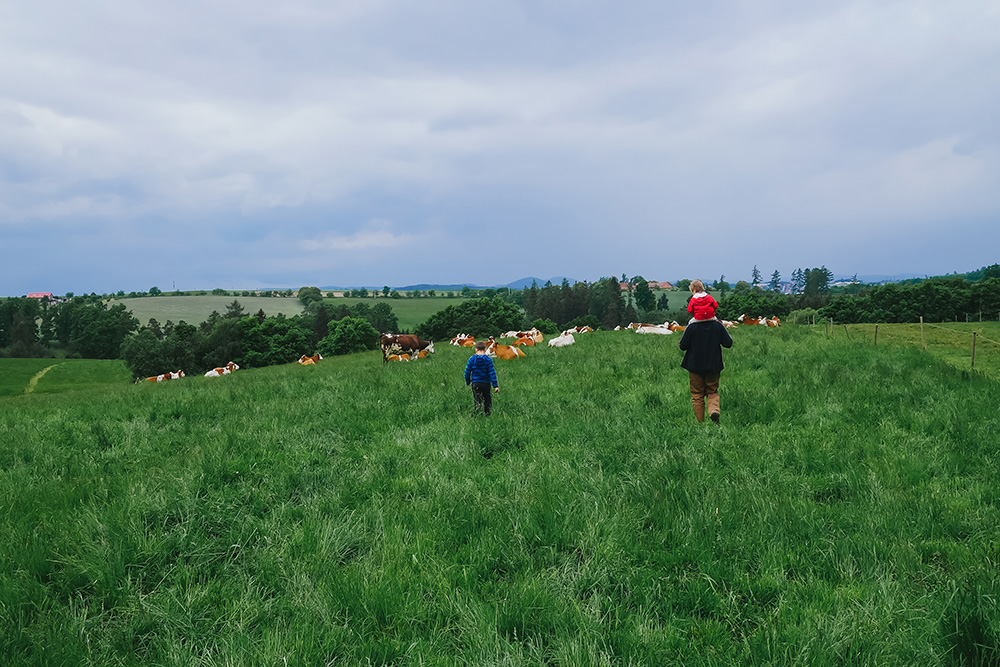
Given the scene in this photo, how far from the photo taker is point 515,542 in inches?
156

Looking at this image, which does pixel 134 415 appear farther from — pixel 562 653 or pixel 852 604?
pixel 852 604

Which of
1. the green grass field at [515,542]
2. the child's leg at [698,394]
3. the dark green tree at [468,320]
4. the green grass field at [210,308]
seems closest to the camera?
the green grass field at [515,542]

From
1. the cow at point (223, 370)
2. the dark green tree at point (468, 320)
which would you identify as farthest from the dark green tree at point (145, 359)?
the cow at point (223, 370)

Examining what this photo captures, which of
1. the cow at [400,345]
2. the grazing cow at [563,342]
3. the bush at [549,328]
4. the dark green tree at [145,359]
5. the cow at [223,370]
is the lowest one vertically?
the dark green tree at [145,359]

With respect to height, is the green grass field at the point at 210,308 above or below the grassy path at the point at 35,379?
above

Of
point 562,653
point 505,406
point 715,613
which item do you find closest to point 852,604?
point 715,613

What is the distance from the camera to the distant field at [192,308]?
13262 cm

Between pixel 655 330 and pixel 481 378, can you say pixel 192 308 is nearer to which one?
pixel 655 330

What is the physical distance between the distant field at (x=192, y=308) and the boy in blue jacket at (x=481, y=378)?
420 ft

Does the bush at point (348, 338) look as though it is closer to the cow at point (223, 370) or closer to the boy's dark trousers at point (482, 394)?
the cow at point (223, 370)

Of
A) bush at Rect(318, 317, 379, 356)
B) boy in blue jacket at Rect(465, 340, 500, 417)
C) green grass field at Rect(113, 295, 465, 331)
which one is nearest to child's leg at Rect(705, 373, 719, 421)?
boy in blue jacket at Rect(465, 340, 500, 417)

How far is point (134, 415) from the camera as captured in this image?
1004cm

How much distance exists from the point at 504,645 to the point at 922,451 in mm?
6244

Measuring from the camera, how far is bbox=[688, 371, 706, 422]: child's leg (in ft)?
26.6
